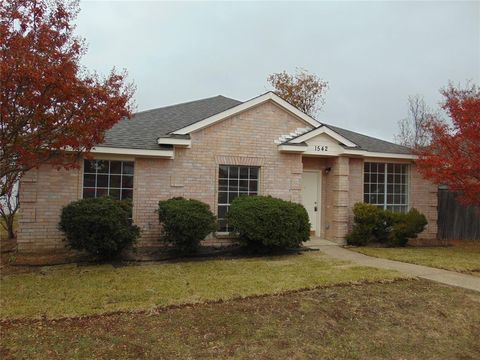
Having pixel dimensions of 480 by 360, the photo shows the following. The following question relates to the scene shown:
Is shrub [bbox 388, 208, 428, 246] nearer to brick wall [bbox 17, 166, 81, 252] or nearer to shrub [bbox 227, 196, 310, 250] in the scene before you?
shrub [bbox 227, 196, 310, 250]

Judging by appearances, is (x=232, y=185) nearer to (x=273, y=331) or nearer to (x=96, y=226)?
(x=96, y=226)

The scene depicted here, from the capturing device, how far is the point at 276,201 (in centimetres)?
1151

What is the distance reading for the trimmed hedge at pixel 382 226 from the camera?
13633 mm

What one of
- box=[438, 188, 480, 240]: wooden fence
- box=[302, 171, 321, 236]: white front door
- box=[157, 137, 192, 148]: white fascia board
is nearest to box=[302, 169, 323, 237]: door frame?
box=[302, 171, 321, 236]: white front door

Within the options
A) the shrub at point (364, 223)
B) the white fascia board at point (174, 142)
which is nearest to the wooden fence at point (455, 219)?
the shrub at point (364, 223)

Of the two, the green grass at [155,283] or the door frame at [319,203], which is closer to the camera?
the green grass at [155,283]

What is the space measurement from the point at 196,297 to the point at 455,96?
35.0 feet

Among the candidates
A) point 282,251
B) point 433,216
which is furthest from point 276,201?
point 433,216

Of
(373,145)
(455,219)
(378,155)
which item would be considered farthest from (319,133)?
(455,219)

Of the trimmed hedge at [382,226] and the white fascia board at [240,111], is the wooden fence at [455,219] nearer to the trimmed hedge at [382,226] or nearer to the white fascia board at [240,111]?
the trimmed hedge at [382,226]

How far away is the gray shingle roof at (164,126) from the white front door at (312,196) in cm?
189

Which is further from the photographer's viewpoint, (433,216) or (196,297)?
(433,216)

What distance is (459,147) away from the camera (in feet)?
42.7

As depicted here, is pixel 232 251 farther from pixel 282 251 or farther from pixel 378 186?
pixel 378 186
